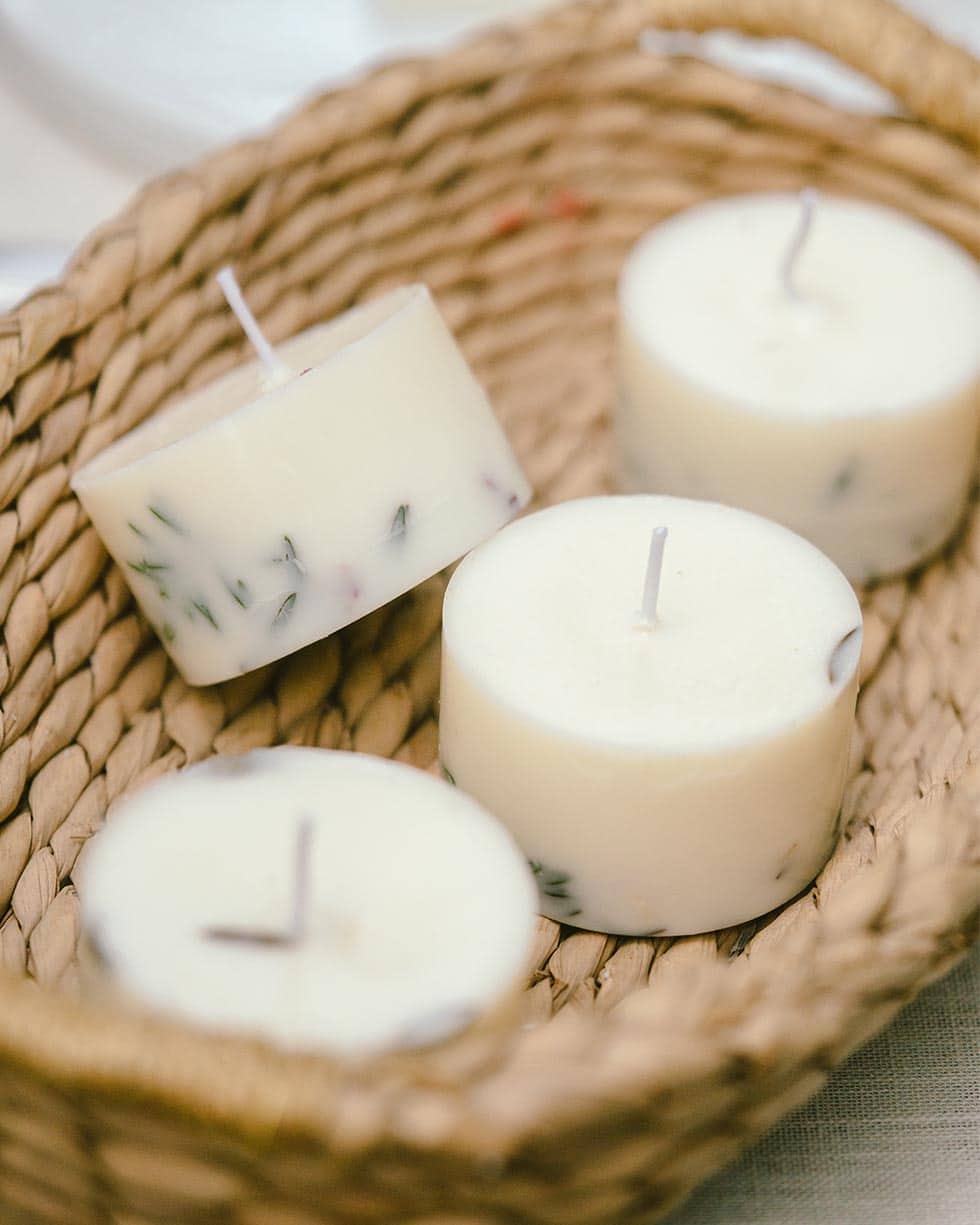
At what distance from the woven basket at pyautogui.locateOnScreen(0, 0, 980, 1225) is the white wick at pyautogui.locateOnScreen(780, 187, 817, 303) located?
0.12 meters

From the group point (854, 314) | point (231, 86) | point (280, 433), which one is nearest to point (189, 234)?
point (280, 433)

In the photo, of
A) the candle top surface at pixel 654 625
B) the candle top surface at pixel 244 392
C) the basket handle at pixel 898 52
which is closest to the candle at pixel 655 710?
the candle top surface at pixel 654 625

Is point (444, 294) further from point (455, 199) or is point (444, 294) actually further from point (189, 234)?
point (189, 234)

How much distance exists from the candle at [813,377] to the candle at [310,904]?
0.30 m

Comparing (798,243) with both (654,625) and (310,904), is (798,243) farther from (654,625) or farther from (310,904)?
(310,904)

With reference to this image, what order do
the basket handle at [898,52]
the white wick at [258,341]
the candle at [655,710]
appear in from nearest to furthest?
the candle at [655,710], the white wick at [258,341], the basket handle at [898,52]

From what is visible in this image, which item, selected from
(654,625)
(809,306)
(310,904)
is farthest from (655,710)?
(809,306)

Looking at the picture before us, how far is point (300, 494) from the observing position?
0.69 metres

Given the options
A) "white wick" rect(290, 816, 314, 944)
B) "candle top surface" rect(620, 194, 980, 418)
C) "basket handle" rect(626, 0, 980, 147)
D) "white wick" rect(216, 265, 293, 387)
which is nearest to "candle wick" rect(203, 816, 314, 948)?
"white wick" rect(290, 816, 314, 944)

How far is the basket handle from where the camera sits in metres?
0.88

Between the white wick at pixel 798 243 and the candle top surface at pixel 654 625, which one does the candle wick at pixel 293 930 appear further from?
the white wick at pixel 798 243

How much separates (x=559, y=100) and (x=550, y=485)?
9.0 inches

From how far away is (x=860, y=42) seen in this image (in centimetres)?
88

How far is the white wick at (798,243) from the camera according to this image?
0.82 metres
